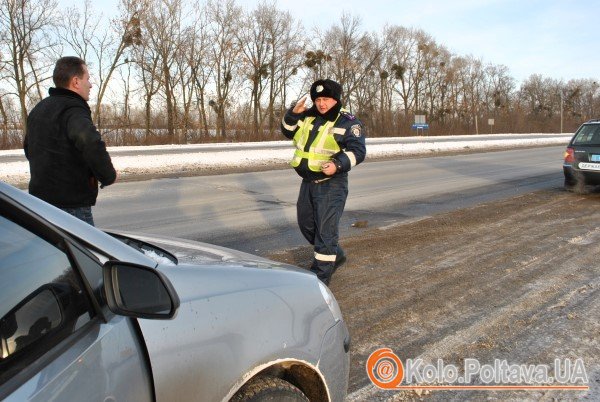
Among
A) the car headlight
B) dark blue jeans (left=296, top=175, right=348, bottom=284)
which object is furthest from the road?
the car headlight

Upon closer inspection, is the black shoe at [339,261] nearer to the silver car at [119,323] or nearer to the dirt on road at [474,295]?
the dirt on road at [474,295]

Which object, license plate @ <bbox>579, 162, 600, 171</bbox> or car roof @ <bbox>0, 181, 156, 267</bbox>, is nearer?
car roof @ <bbox>0, 181, 156, 267</bbox>

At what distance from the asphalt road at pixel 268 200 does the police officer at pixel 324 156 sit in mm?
1727

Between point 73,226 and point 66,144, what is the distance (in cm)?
193

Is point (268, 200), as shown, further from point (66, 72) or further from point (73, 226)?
point (73, 226)

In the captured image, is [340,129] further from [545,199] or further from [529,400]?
[545,199]

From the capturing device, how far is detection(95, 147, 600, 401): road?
362 cm

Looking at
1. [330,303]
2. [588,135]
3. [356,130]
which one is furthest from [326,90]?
[588,135]

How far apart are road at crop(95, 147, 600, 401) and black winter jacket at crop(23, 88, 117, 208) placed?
214 centimetres

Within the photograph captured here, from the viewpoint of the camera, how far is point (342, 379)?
2.37 metres

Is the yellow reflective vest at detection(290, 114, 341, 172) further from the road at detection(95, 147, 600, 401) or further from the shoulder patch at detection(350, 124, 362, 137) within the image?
the road at detection(95, 147, 600, 401)

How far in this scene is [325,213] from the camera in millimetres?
4680

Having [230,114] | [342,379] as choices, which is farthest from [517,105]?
[342,379]

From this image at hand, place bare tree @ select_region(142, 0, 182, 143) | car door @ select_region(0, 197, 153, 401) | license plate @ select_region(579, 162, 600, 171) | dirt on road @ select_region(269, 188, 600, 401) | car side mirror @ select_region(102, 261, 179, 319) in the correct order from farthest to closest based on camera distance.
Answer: bare tree @ select_region(142, 0, 182, 143) < license plate @ select_region(579, 162, 600, 171) < dirt on road @ select_region(269, 188, 600, 401) < car side mirror @ select_region(102, 261, 179, 319) < car door @ select_region(0, 197, 153, 401)
